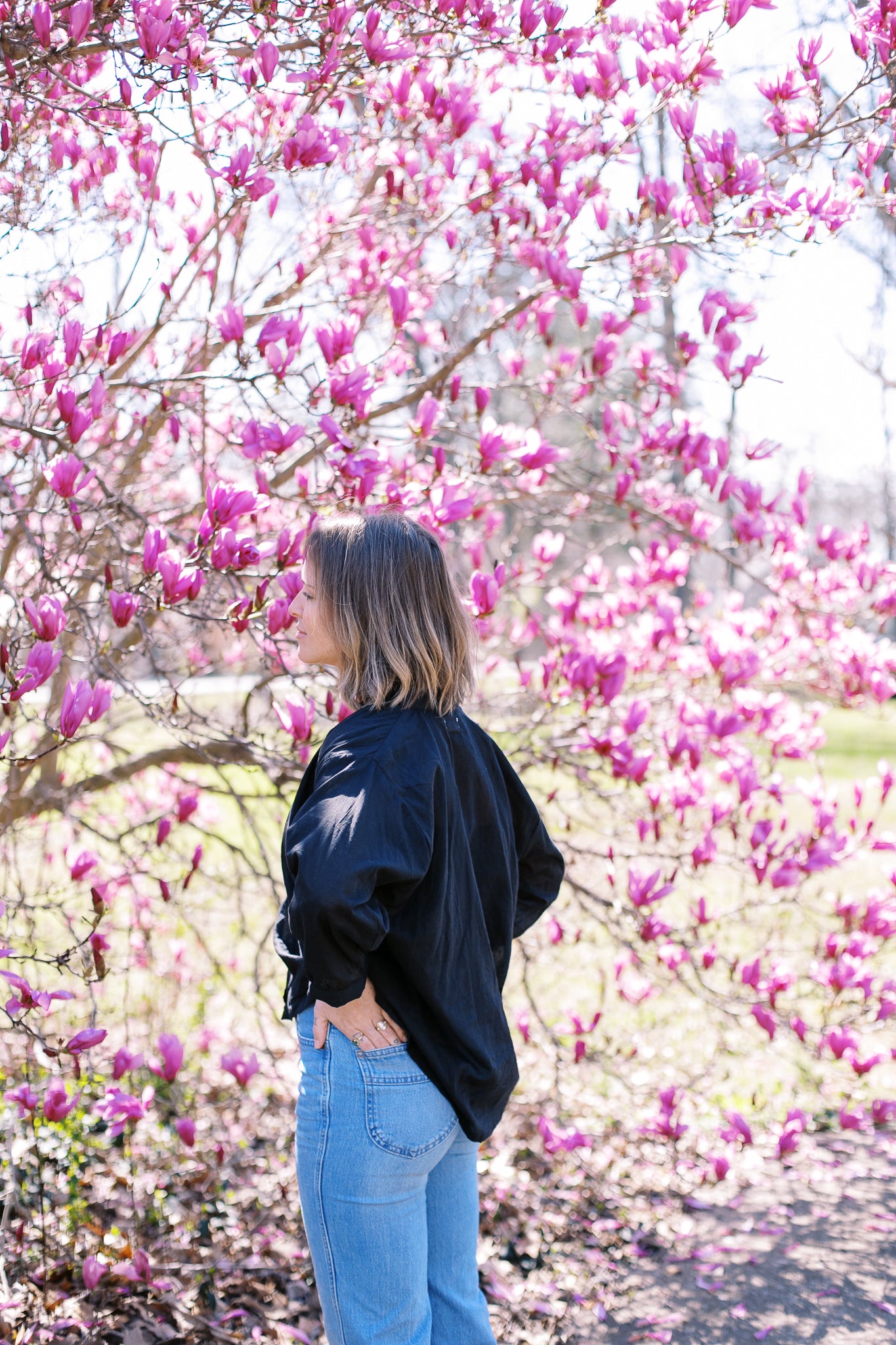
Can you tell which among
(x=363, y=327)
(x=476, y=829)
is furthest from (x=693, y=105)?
(x=476, y=829)

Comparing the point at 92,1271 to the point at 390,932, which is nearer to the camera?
the point at 390,932

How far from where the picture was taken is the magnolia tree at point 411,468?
228 centimetres

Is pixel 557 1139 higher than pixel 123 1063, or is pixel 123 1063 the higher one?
pixel 123 1063

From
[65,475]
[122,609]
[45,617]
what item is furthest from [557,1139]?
[65,475]

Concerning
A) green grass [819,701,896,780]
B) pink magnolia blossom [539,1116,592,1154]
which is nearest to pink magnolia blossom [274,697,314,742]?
pink magnolia blossom [539,1116,592,1154]

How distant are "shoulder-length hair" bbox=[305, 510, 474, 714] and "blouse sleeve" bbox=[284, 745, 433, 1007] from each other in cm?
16

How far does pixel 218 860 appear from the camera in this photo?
6645mm

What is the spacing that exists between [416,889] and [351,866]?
0.19 m

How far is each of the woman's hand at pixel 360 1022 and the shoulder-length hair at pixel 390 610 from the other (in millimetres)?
438

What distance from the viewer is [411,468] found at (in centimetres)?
299

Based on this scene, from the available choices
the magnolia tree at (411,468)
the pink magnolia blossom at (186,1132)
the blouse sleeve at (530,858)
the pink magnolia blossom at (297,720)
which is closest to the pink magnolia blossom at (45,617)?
the magnolia tree at (411,468)

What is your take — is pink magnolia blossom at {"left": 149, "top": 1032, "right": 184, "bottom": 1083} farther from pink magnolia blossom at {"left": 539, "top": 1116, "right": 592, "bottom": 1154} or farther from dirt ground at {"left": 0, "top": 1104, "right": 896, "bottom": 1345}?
pink magnolia blossom at {"left": 539, "top": 1116, "right": 592, "bottom": 1154}

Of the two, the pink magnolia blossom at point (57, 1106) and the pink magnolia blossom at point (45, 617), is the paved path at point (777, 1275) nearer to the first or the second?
the pink magnolia blossom at point (57, 1106)

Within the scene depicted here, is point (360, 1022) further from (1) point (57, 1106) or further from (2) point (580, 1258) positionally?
(2) point (580, 1258)
